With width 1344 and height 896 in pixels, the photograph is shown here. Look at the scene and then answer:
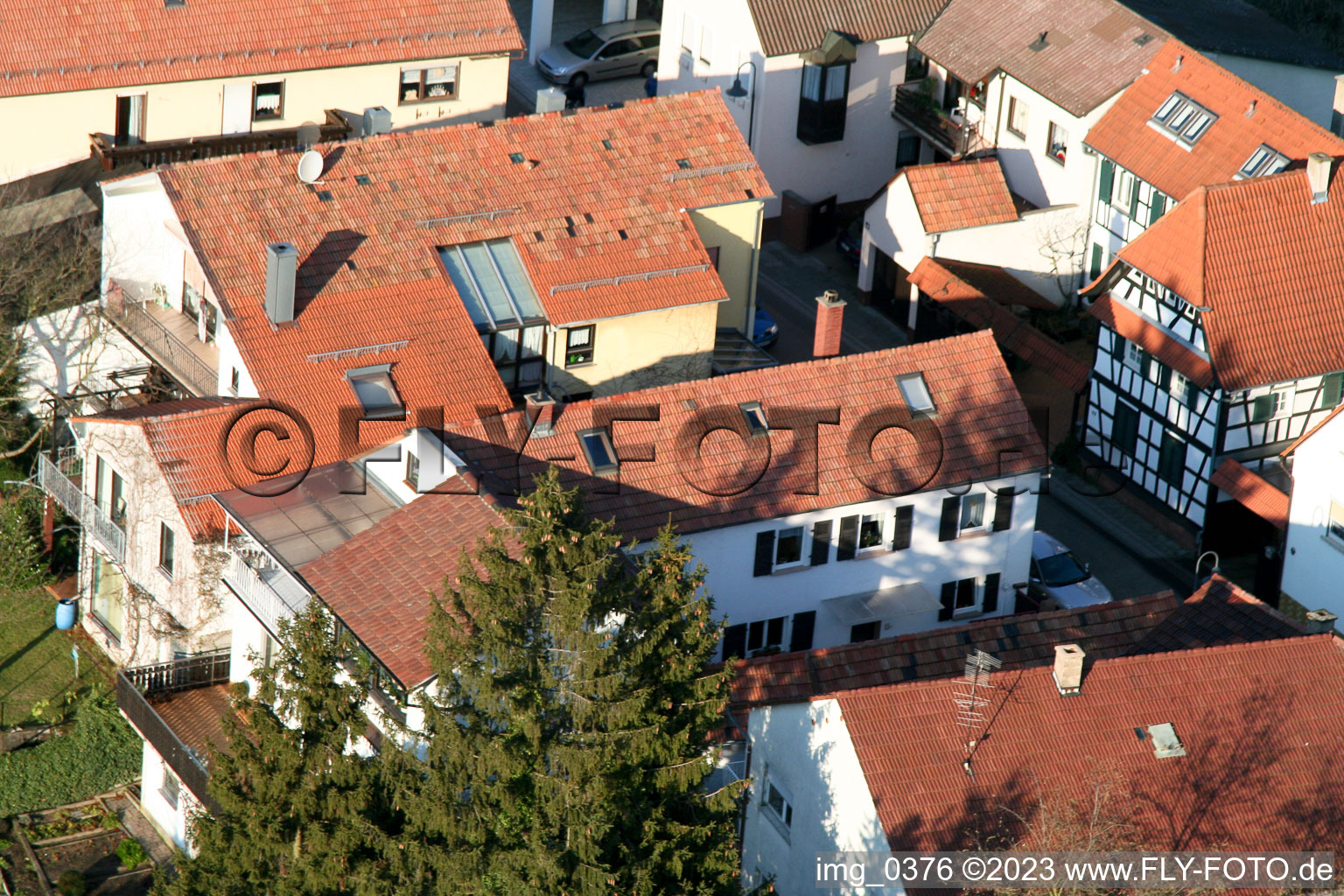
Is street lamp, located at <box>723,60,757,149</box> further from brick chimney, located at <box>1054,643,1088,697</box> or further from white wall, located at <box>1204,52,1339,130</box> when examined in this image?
brick chimney, located at <box>1054,643,1088,697</box>

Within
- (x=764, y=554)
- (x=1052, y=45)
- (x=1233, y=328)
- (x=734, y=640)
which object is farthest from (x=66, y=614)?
(x=1052, y=45)

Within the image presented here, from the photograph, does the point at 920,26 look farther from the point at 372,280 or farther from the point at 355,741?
the point at 355,741

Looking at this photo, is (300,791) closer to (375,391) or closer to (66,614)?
(375,391)

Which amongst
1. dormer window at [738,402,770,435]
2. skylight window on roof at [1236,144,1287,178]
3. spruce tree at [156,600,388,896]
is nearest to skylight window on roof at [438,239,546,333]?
dormer window at [738,402,770,435]

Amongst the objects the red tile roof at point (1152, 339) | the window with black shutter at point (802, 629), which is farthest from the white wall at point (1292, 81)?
the window with black shutter at point (802, 629)

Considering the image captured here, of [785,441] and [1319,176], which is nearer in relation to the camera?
[785,441]

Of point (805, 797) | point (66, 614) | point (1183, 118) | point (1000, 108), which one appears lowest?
point (66, 614)

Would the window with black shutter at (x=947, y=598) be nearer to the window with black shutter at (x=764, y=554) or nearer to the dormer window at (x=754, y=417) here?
the window with black shutter at (x=764, y=554)
